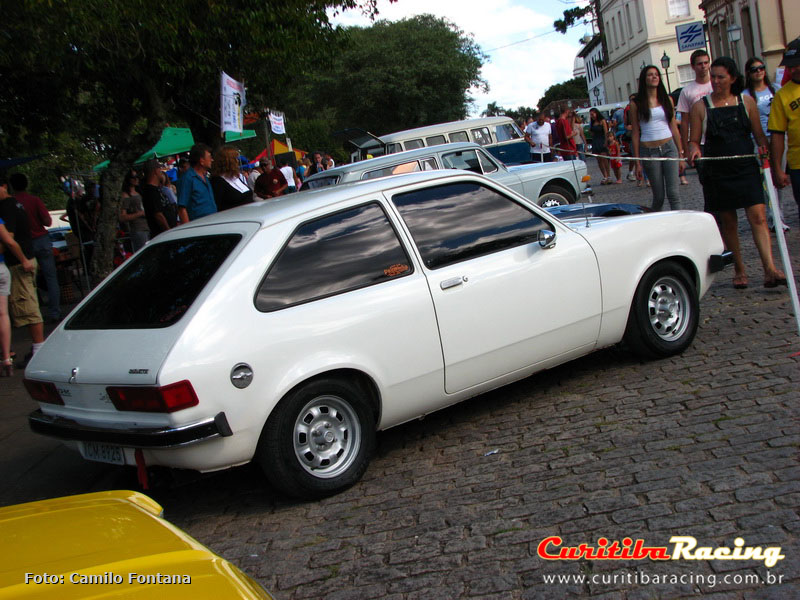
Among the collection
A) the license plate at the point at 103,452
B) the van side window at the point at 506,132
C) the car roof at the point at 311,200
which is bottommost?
the license plate at the point at 103,452

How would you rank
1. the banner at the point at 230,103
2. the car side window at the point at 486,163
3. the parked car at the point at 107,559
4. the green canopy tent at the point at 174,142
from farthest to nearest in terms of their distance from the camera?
the green canopy tent at the point at 174,142, the car side window at the point at 486,163, the banner at the point at 230,103, the parked car at the point at 107,559

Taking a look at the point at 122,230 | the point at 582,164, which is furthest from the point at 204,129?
the point at 582,164

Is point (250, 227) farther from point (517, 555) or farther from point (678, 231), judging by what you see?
point (678, 231)

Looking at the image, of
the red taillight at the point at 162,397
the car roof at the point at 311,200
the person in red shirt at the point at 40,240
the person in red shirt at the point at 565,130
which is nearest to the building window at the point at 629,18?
the person in red shirt at the point at 565,130

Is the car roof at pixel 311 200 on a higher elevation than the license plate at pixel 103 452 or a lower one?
higher

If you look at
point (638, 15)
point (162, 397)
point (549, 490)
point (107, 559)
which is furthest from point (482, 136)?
point (638, 15)

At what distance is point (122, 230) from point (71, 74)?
16.0 feet

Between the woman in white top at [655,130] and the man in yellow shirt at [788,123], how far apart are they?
2.04m

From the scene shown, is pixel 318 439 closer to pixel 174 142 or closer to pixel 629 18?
pixel 174 142

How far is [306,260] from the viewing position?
15.2 feet

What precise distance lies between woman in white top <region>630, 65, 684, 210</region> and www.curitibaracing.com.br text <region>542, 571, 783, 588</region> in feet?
21.3

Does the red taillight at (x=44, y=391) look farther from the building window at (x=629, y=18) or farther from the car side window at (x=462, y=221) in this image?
the building window at (x=629, y=18)

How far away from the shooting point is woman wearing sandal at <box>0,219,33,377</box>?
8.25 m

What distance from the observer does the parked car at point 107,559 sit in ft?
7.03
